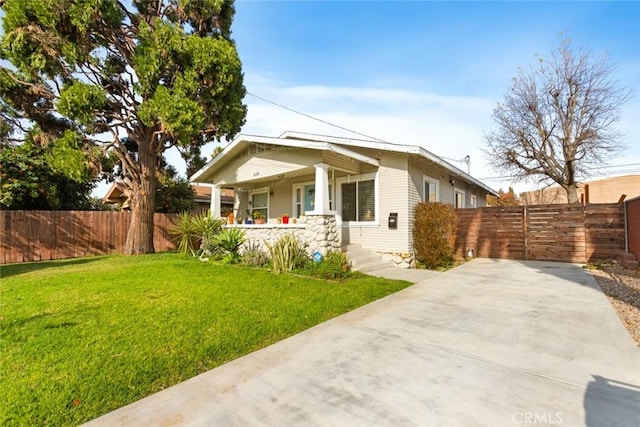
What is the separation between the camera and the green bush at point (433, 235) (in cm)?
903

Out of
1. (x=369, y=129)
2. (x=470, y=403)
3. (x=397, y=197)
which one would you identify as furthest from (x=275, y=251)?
(x=369, y=129)

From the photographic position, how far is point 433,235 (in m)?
9.04

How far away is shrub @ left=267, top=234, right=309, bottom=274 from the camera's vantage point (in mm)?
8141

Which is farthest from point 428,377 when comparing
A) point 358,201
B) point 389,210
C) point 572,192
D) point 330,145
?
point 572,192

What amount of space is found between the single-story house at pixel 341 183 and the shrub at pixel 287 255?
0.35m

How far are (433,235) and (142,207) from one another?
37.5ft

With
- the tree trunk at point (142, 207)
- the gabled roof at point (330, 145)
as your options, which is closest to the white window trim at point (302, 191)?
the gabled roof at point (330, 145)

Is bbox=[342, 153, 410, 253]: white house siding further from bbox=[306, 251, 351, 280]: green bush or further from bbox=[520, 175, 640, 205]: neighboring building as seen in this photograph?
bbox=[520, 175, 640, 205]: neighboring building

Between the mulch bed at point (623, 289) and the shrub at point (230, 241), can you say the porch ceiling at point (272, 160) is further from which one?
the mulch bed at point (623, 289)

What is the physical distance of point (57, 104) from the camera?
10398 millimetres

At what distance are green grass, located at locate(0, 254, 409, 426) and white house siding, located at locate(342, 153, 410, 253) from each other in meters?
2.49

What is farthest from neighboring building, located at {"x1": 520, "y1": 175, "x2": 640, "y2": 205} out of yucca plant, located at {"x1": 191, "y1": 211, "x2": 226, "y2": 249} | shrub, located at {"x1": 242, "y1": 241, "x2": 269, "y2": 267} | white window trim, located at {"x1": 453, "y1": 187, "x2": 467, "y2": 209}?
yucca plant, located at {"x1": 191, "y1": 211, "x2": 226, "y2": 249}

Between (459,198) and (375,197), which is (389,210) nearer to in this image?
(375,197)

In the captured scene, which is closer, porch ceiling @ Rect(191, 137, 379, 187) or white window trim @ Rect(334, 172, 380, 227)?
porch ceiling @ Rect(191, 137, 379, 187)
